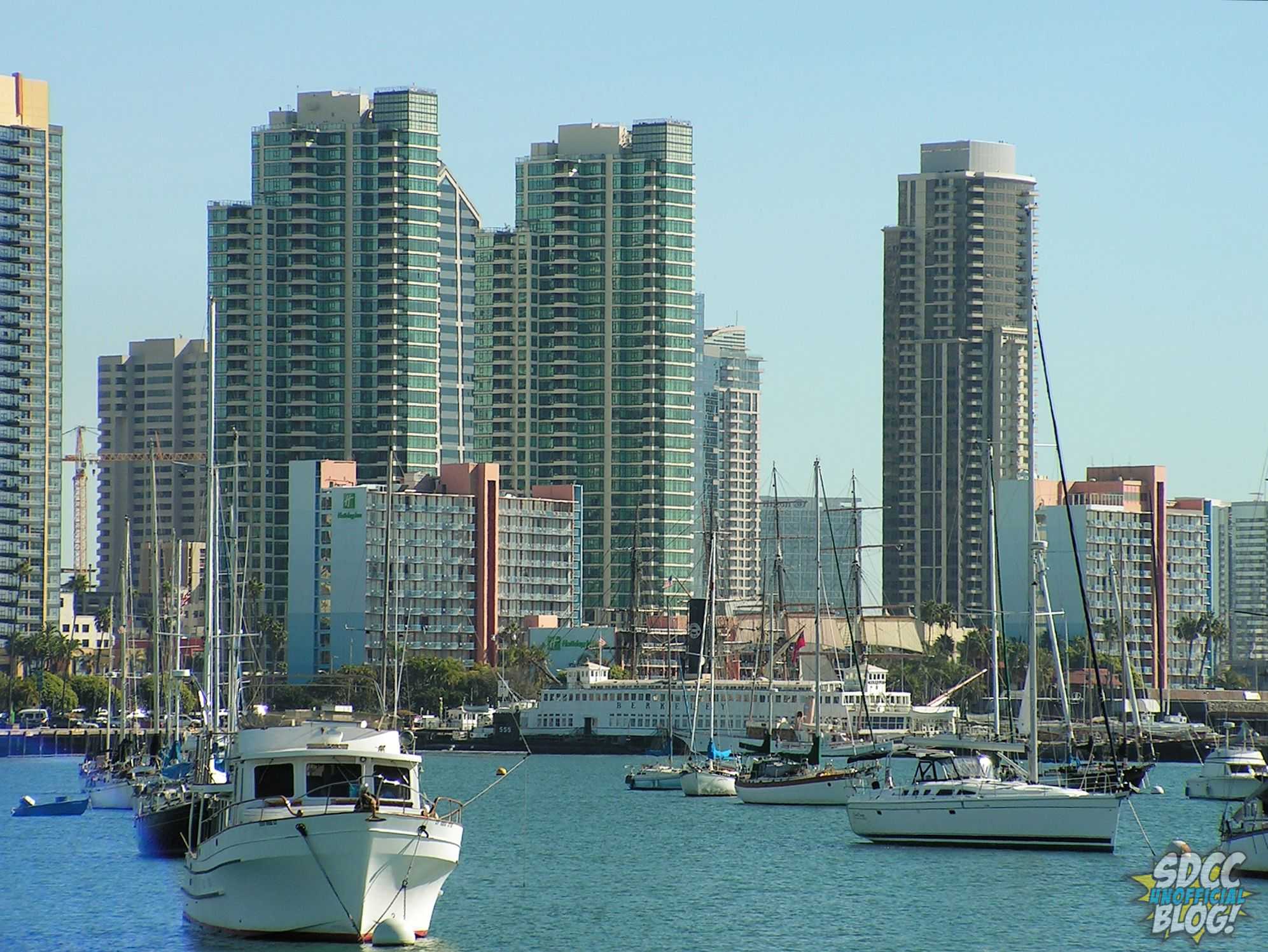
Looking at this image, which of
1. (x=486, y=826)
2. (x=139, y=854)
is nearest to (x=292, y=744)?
(x=139, y=854)

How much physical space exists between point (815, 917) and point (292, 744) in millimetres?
16879

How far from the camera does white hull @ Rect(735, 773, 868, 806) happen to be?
95.6m

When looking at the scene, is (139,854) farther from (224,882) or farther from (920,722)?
(920,722)

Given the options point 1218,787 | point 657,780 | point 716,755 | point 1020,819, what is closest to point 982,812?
point 1020,819

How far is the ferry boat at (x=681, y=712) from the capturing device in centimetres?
15912

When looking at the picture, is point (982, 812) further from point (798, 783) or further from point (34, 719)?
point (34, 719)

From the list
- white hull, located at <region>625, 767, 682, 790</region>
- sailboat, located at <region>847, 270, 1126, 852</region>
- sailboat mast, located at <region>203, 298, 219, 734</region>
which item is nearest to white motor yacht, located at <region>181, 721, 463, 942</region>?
sailboat mast, located at <region>203, 298, 219, 734</region>

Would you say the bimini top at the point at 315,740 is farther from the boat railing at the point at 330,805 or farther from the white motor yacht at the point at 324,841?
the boat railing at the point at 330,805

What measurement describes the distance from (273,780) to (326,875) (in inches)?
120

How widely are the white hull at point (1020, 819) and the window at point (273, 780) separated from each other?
91.5 ft

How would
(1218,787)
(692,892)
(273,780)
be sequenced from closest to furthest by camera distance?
(273,780)
(692,892)
(1218,787)

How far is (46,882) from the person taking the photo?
62.7 m

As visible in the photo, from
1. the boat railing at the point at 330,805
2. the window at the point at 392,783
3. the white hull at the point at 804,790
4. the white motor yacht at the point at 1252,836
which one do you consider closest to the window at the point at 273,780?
the boat railing at the point at 330,805

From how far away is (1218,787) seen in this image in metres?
108
